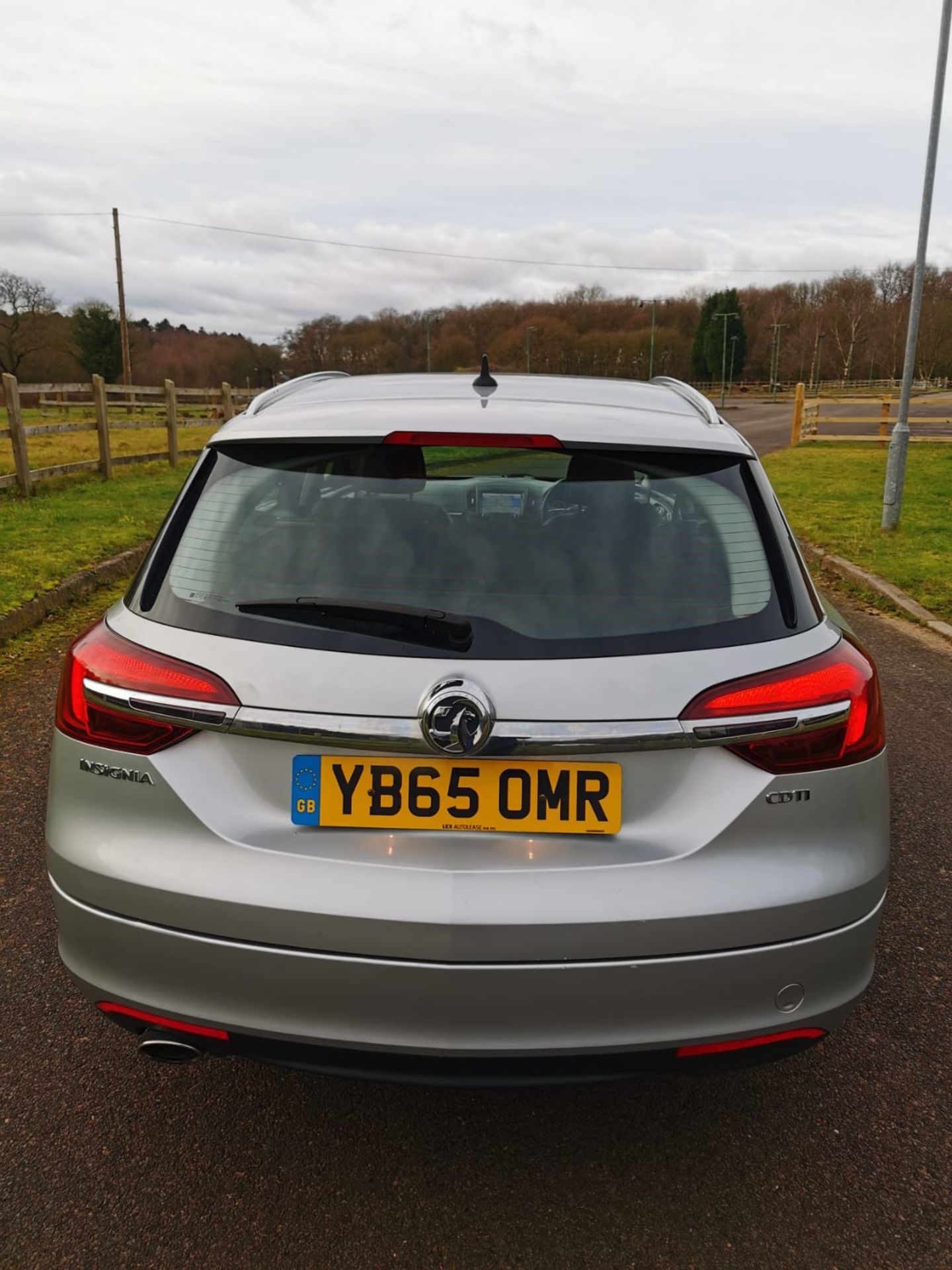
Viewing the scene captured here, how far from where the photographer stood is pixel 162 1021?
197 cm

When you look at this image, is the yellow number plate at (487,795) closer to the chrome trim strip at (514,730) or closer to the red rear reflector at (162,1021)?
the chrome trim strip at (514,730)

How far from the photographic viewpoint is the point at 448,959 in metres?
1.76

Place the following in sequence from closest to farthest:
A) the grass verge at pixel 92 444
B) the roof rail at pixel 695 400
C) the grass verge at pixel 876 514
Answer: the roof rail at pixel 695 400 < the grass verge at pixel 876 514 < the grass verge at pixel 92 444

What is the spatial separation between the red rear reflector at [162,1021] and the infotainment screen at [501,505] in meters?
1.16

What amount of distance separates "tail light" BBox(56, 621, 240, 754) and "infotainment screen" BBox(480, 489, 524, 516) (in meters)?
0.66

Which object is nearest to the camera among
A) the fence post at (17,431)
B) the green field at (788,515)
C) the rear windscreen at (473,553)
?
the rear windscreen at (473,553)

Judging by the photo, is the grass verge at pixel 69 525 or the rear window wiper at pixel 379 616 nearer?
the rear window wiper at pixel 379 616

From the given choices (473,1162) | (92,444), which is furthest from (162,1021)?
(92,444)

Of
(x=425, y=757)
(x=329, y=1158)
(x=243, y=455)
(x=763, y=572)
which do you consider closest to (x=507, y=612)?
(x=425, y=757)

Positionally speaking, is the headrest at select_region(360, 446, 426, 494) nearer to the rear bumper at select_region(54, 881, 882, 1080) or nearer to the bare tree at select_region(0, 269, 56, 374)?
the rear bumper at select_region(54, 881, 882, 1080)

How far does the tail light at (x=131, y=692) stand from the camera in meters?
1.90

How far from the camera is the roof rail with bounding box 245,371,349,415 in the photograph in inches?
101

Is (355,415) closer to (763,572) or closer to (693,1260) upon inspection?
(763,572)

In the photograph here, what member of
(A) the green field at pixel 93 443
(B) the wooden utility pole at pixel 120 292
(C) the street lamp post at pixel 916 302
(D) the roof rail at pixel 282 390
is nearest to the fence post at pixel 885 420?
(C) the street lamp post at pixel 916 302
